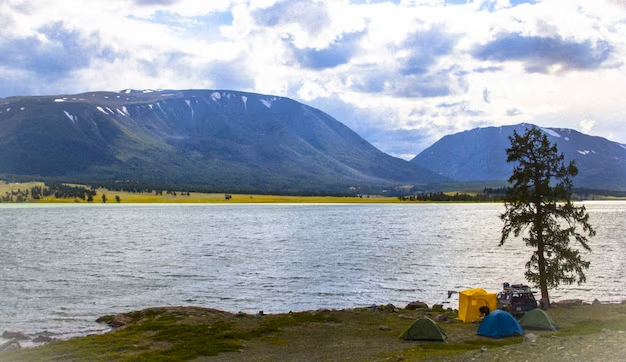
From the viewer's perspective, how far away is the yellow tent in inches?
1700

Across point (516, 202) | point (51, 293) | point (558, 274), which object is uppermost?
point (516, 202)

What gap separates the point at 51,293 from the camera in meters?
59.8

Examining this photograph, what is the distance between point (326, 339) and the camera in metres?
38.1

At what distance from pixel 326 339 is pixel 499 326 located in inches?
436

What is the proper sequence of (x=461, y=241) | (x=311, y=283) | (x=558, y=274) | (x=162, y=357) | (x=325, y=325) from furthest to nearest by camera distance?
(x=461, y=241) < (x=311, y=283) < (x=558, y=274) < (x=325, y=325) < (x=162, y=357)

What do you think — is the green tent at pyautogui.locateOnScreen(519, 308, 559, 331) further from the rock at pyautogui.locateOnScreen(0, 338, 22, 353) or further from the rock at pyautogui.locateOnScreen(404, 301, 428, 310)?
the rock at pyautogui.locateOnScreen(0, 338, 22, 353)

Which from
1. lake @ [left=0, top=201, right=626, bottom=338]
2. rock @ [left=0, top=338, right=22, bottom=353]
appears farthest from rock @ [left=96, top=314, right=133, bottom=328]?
rock @ [left=0, top=338, right=22, bottom=353]

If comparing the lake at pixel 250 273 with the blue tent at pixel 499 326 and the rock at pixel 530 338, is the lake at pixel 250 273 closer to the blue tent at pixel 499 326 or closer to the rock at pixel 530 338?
the blue tent at pixel 499 326

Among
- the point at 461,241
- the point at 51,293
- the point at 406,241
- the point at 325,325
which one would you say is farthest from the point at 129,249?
the point at 325,325

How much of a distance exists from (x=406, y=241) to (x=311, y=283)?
179 feet

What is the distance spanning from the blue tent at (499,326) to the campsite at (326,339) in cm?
64

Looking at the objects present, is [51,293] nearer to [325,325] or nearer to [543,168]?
[325,325]

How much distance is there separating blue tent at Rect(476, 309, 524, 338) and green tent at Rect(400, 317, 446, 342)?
299 centimetres

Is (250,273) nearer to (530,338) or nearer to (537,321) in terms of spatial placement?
(537,321)
